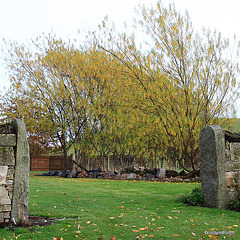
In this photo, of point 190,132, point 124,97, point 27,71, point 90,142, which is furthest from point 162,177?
point 27,71

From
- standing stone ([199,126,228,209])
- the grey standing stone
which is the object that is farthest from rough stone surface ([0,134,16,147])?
standing stone ([199,126,228,209])

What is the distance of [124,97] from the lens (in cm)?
1305

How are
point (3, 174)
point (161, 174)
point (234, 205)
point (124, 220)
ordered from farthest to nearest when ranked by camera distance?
1. point (161, 174)
2. point (234, 205)
3. point (124, 220)
4. point (3, 174)

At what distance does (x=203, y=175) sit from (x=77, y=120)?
11300 mm

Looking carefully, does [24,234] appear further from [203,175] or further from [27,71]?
[27,71]

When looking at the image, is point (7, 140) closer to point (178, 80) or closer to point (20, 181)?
point (20, 181)

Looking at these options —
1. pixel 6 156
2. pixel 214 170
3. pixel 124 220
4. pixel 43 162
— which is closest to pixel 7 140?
pixel 6 156

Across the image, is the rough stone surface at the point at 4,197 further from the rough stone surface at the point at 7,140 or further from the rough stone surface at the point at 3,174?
the rough stone surface at the point at 7,140

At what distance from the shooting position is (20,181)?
4.42 meters

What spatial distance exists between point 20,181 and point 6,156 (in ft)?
1.44

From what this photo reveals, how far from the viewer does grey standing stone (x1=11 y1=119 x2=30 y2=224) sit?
14.4ft

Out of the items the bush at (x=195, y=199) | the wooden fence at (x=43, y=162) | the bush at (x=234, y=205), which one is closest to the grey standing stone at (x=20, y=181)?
the bush at (x=195, y=199)

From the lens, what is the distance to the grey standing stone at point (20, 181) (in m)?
4.39

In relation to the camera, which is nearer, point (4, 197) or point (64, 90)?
point (4, 197)
